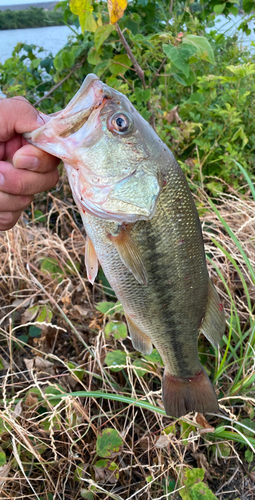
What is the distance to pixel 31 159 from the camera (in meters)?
1.07

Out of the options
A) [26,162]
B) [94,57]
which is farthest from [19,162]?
[94,57]

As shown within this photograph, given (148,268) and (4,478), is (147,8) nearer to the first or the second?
(148,268)

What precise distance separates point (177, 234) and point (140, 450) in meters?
1.20

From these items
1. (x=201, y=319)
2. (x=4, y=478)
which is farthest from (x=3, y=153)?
(x=4, y=478)

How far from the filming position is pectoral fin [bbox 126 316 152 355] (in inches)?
54.9

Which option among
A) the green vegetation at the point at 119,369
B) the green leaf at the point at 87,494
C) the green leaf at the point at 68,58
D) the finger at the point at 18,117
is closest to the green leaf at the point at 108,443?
the green vegetation at the point at 119,369

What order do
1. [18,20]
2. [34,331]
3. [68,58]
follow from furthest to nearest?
[18,20], [68,58], [34,331]

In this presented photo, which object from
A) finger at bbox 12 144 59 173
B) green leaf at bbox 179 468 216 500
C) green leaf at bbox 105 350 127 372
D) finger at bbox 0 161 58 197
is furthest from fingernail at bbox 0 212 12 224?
green leaf at bbox 179 468 216 500

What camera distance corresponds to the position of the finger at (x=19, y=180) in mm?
1126

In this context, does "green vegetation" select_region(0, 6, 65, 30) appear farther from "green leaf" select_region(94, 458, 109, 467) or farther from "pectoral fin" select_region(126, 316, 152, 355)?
"green leaf" select_region(94, 458, 109, 467)

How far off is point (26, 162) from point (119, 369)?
1085mm

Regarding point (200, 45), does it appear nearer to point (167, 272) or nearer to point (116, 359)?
point (167, 272)

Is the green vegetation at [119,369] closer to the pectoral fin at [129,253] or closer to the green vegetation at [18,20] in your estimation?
the pectoral fin at [129,253]

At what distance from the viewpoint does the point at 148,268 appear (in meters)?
1.16
